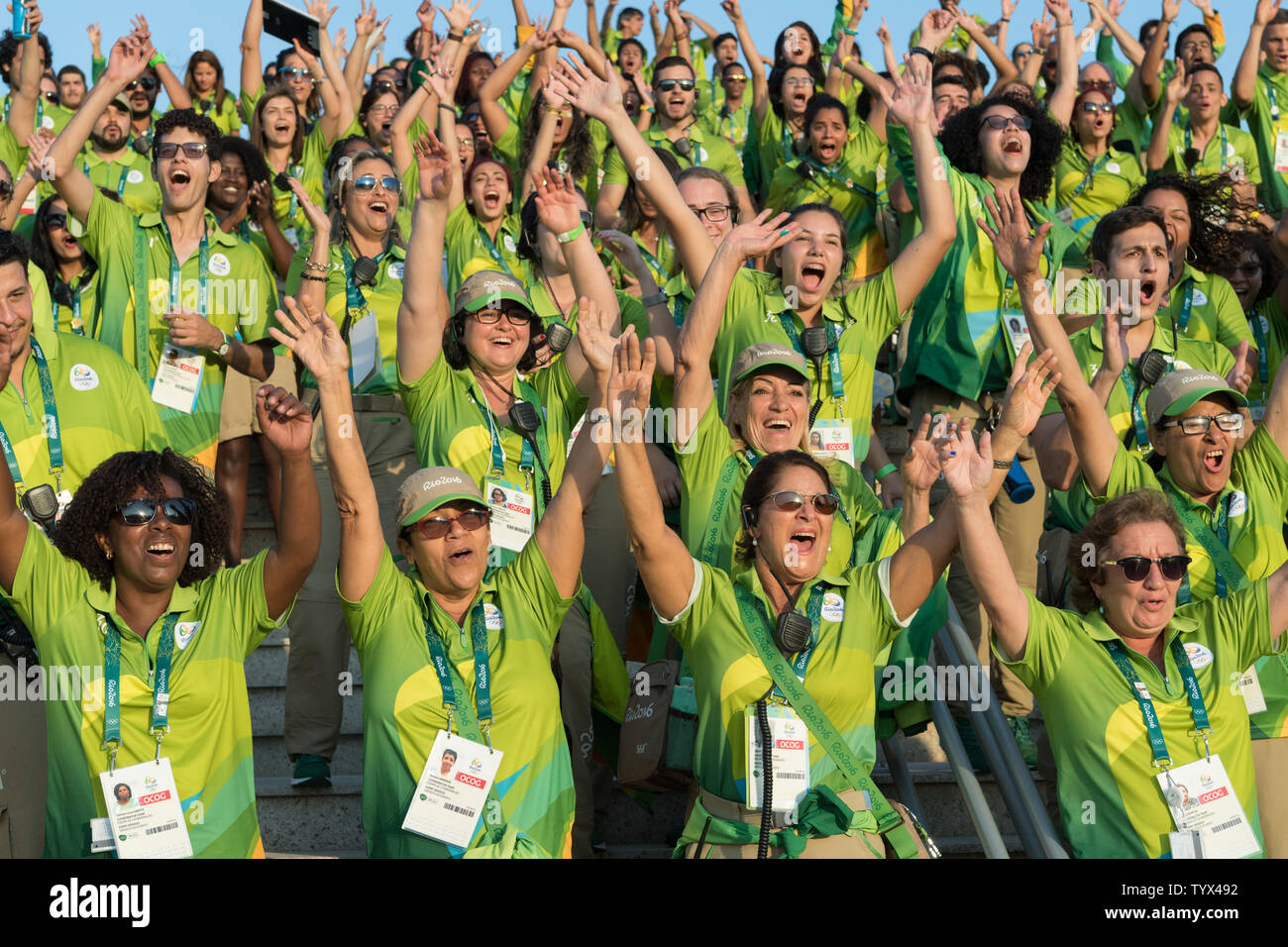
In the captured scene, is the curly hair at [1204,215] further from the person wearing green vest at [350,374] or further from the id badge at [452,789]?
the id badge at [452,789]

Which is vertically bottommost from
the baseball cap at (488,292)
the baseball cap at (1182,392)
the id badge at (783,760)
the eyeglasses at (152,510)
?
the id badge at (783,760)

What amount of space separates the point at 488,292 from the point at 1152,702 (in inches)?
110

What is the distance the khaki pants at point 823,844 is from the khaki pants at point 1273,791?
123cm

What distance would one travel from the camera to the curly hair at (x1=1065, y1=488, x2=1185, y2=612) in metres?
4.77

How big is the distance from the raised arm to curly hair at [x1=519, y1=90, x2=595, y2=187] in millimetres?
3197

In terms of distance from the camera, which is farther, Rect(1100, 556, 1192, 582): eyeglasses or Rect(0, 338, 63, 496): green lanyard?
Rect(0, 338, 63, 496): green lanyard

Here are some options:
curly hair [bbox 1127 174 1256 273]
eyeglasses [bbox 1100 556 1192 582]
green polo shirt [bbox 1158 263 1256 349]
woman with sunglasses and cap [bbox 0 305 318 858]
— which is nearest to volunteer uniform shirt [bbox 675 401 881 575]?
eyeglasses [bbox 1100 556 1192 582]

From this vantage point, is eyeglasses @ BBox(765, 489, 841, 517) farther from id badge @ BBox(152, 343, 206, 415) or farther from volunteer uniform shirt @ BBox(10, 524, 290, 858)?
id badge @ BBox(152, 343, 206, 415)

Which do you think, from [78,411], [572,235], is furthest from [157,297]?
[572,235]

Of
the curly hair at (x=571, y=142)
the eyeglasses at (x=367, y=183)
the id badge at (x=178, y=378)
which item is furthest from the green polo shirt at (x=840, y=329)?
the curly hair at (x=571, y=142)

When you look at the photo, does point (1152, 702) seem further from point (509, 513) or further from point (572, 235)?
point (572, 235)

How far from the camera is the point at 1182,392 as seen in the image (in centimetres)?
540

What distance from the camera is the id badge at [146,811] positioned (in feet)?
13.4
